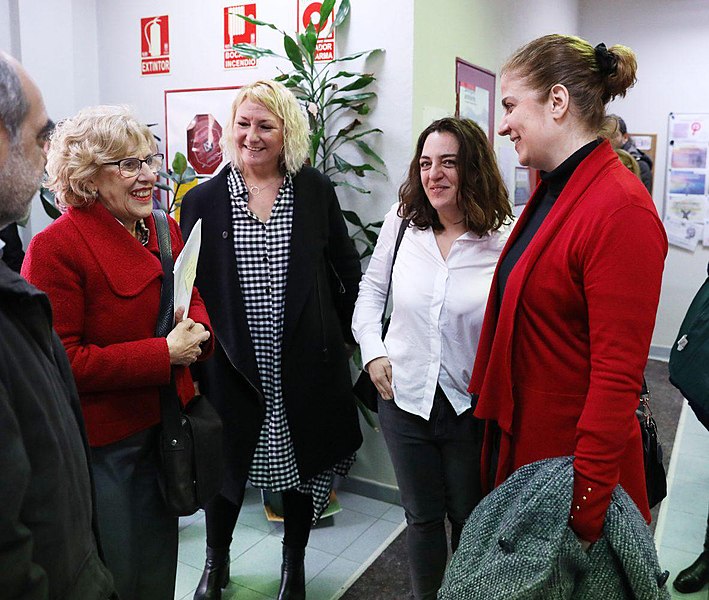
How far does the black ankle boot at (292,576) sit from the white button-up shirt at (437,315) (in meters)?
0.76

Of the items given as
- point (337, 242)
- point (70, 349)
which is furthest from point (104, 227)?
point (337, 242)

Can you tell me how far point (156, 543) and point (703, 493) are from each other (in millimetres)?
2622

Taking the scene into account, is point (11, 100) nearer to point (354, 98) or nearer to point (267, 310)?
point (267, 310)

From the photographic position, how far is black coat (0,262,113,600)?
81 centimetres

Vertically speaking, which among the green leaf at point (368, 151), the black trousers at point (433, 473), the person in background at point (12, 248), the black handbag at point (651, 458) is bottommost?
the black trousers at point (433, 473)

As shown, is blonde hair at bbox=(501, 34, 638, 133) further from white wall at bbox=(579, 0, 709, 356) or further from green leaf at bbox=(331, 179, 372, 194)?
white wall at bbox=(579, 0, 709, 356)

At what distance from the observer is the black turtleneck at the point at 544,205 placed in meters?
1.30

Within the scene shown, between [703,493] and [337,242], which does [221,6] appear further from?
[703,493]

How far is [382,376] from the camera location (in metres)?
1.86

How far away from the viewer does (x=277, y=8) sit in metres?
2.82

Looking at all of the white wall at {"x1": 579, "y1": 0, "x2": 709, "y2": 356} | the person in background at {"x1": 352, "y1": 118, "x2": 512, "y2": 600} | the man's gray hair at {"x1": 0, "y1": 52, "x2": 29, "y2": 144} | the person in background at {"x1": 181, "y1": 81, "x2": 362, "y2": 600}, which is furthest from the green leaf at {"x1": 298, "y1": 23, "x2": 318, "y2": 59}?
→ the white wall at {"x1": 579, "y1": 0, "x2": 709, "y2": 356}

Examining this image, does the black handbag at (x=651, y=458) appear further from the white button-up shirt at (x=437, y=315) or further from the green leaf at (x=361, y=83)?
the green leaf at (x=361, y=83)

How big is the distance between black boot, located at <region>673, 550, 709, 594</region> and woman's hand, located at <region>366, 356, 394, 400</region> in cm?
136

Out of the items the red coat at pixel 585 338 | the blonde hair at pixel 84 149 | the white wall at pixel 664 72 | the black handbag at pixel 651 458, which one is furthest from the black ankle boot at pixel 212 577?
the white wall at pixel 664 72
